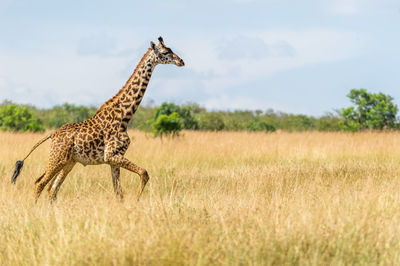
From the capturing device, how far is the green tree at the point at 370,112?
80.0 ft

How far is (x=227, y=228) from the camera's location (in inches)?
188

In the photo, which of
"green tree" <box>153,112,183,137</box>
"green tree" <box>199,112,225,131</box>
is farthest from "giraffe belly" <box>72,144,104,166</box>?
"green tree" <box>199,112,225,131</box>

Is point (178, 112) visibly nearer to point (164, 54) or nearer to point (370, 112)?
point (370, 112)

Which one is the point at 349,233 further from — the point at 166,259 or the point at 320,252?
the point at 166,259

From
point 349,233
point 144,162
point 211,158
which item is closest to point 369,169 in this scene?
point 211,158

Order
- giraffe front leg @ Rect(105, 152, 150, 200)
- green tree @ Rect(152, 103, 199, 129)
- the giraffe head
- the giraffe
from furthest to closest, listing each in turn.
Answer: green tree @ Rect(152, 103, 199, 129) → the giraffe head → the giraffe → giraffe front leg @ Rect(105, 152, 150, 200)

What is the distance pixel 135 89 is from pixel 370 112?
1897cm

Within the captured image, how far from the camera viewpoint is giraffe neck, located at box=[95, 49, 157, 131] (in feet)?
25.2

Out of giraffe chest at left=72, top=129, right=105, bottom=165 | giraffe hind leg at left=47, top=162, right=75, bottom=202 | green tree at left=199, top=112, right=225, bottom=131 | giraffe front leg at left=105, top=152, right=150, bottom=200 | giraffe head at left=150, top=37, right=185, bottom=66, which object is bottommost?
giraffe hind leg at left=47, top=162, right=75, bottom=202

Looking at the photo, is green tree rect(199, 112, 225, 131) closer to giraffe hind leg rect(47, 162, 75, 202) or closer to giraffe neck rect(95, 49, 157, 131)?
giraffe neck rect(95, 49, 157, 131)

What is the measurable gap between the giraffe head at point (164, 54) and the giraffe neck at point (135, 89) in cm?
8

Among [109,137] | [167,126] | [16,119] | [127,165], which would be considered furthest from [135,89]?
[16,119]

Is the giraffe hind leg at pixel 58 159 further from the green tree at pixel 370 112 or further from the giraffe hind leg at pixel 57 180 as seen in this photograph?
the green tree at pixel 370 112

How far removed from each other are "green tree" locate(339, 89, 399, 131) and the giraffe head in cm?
1834
